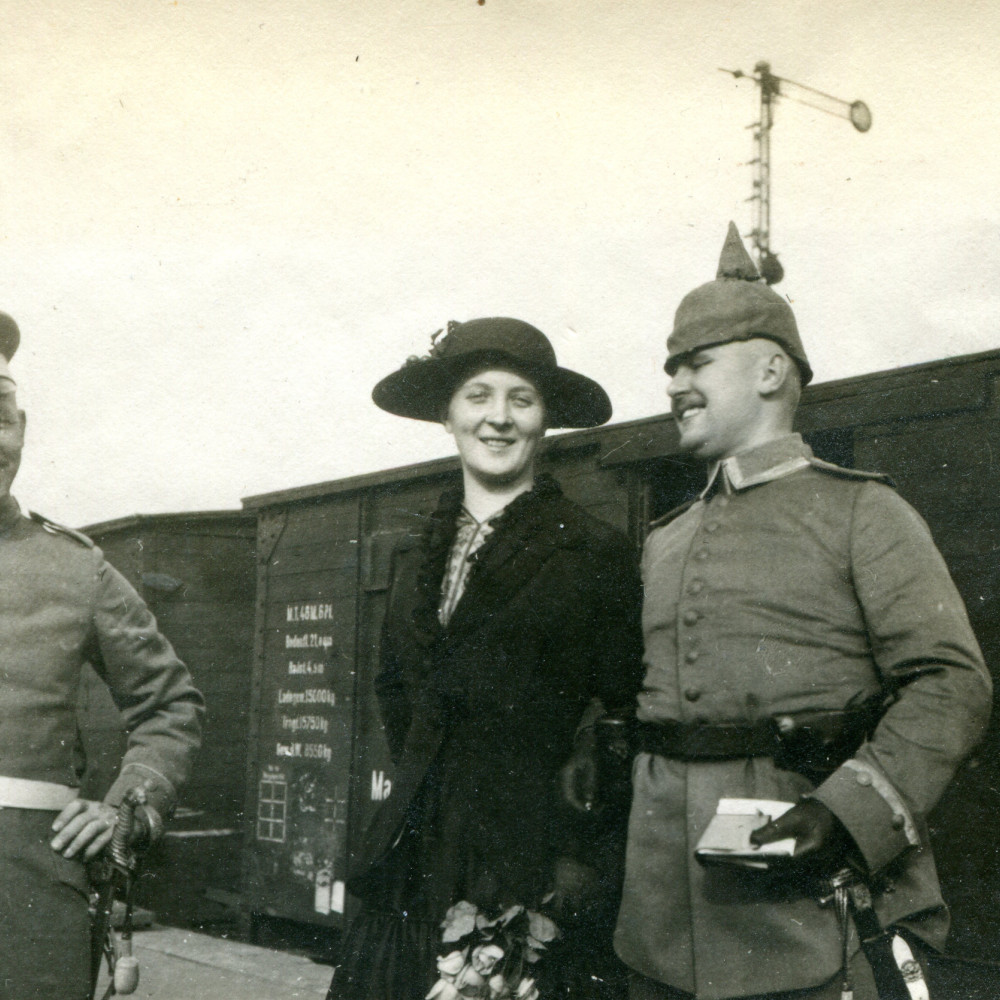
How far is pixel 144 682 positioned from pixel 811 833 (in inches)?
58.3

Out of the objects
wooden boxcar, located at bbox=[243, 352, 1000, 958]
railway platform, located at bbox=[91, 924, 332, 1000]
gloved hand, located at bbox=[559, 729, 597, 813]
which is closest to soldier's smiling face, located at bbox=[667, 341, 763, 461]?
gloved hand, located at bbox=[559, 729, 597, 813]

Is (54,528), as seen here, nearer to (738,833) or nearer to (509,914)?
(509,914)

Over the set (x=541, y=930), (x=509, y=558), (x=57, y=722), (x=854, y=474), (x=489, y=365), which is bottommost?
(x=541, y=930)

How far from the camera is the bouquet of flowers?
6.20 ft

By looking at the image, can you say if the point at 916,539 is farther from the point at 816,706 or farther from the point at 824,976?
the point at 824,976

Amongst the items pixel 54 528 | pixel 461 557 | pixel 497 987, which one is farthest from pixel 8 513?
pixel 497 987

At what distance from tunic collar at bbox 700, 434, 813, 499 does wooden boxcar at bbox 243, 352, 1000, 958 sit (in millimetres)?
1909

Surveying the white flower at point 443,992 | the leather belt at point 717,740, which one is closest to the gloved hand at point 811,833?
the leather belt at point 717,740

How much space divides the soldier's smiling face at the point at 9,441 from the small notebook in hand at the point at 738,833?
5.37 ft

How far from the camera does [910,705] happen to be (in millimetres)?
1661

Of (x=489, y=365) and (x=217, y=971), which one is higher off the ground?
(x=489, y=365)

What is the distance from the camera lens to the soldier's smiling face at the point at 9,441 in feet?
7.65

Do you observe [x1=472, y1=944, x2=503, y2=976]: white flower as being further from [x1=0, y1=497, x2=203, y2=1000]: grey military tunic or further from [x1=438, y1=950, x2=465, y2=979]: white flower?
[x1=0, y1=497, x2=203, y2=1000]: grey military tunic

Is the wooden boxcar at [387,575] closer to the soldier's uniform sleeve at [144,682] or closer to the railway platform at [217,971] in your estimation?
the railway platform at [217,971]
